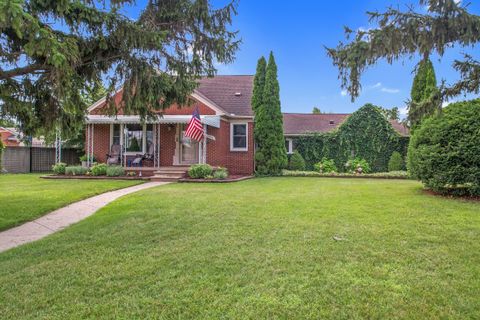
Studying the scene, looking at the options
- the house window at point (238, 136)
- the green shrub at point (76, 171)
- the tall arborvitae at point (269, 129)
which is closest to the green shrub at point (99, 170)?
the green shrub at point (76, 171)

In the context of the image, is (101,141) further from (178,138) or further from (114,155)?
(178,138)

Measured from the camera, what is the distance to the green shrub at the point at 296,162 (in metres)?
20.5

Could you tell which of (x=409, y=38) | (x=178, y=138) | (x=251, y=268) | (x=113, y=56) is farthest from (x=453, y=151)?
(x=178, y=138)

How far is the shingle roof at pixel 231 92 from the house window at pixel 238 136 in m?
0.69

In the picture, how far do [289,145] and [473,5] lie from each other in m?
19.1

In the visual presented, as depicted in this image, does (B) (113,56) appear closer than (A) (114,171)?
Yes

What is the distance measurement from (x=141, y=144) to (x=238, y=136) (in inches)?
205

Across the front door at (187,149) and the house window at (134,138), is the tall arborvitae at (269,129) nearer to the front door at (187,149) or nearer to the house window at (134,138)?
the front door at (187,149)

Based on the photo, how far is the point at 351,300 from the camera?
3041 millimetres

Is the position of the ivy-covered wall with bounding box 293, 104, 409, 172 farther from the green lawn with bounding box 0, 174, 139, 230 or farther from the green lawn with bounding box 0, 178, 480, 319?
the green lawn with bounding box 0, 178, 480, 319

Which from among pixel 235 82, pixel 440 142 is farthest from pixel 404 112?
pixel 235 82

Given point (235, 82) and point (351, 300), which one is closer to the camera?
point (351, 300)

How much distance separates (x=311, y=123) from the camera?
25984 millimetres

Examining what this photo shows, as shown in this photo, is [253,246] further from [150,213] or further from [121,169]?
[121,169]
